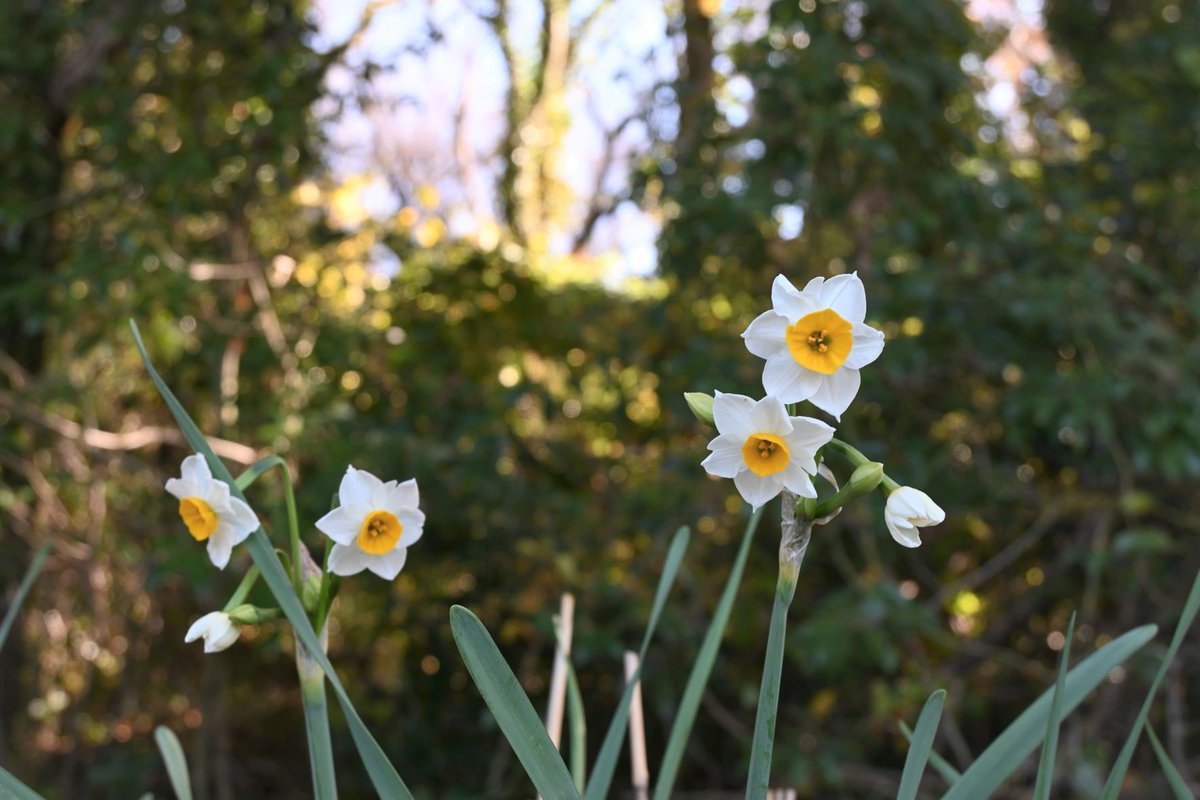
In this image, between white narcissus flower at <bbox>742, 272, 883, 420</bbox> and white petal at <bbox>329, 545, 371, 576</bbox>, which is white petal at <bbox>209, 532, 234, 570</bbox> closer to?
white petal at <bbox>329, 545, 371, 576</bbox>

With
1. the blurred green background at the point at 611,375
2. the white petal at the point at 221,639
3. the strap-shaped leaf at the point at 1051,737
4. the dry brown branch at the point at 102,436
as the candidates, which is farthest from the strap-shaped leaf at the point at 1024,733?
the dry brown branch at the point at 102,436

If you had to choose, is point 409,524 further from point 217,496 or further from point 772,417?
point 772,417

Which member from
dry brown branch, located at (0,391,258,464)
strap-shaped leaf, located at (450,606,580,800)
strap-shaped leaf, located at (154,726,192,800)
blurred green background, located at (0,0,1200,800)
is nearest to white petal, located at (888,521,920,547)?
strap-shaped leaf, located at (450,606,580,800)

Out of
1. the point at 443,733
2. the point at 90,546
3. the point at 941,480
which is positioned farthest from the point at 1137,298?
the point at 90,546

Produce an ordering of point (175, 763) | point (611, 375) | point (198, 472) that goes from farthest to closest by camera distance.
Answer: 1. point (611, 375)
2. point (175, 763)
3. point (198, 472)

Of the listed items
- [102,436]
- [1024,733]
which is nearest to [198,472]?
[1024,733]

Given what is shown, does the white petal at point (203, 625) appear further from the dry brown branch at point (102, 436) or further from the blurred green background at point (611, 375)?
the dry brown branch at point (102, 436)
